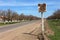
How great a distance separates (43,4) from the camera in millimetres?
21016

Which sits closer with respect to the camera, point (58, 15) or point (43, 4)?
point (43, 4)

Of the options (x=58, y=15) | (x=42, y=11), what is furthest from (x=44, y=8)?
(x=58, y=15)

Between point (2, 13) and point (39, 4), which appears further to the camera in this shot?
point (2, 13)

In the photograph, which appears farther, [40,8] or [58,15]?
[58,15]

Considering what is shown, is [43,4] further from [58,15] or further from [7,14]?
[58,15]

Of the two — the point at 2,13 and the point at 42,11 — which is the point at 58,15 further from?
the point at 42,11

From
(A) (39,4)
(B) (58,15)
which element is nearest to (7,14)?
(B) (58,15)

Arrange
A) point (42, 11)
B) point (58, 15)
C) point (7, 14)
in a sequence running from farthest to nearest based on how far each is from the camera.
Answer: point (58, 15), point (7, 14), point (42, 11)

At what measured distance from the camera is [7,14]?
134750mm

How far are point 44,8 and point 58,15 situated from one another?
15191cm

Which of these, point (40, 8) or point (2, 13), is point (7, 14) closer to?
point (2, 13)

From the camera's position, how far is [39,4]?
69.9 ft

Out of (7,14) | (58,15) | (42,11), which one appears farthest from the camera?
(58,15)

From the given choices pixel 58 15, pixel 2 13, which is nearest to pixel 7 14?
pixel 2 13
